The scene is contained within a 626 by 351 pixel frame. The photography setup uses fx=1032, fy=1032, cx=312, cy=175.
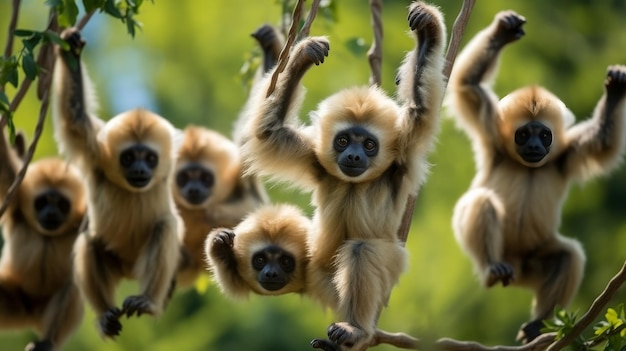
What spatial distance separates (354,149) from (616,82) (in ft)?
13.1

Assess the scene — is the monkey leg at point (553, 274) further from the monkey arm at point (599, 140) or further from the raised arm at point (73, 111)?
the raised arm at point (73, 111)

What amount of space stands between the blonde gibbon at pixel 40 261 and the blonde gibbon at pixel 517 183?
15.8 ft

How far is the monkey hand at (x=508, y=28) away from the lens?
1123 cm

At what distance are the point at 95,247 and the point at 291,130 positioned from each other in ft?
14.0

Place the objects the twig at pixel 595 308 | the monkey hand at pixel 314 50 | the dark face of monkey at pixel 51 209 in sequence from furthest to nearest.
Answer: the dark face of monkey at pixel 51 209 < the monkey hand at pixel 314 50 < the twig at pixel 595 308

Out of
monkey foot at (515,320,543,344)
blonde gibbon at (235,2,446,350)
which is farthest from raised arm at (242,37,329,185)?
monkey foot at (515,320,543,344)

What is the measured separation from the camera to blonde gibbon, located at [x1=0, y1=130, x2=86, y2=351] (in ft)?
41.3

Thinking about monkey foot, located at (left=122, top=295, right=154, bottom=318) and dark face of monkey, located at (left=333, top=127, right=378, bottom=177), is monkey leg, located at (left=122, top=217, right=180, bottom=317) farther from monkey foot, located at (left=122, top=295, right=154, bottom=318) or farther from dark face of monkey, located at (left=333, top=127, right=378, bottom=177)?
Result: dark face of monkey, located at (left=333, top=127, right=378, bottom=177)

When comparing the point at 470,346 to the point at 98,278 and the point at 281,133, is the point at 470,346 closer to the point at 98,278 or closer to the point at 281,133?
the point at 281,133

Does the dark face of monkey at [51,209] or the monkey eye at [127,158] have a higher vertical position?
the monkey eye at [127,158]

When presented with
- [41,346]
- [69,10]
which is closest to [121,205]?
[41,346]

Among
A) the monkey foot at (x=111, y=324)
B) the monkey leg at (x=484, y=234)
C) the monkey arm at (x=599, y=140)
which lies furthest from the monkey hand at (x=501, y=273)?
the monkey foot at (x=111, y=324)

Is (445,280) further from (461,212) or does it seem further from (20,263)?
(20,263)

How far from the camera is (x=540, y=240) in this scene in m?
12.1
